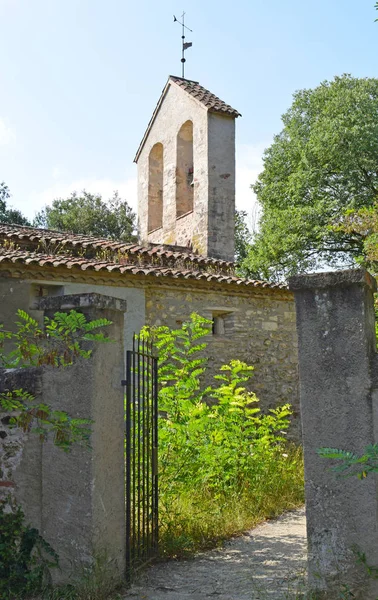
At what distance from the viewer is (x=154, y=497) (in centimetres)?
516

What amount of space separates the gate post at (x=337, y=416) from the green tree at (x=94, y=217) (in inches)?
922

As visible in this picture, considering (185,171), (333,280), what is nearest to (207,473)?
(333,280)

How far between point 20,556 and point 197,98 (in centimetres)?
1247

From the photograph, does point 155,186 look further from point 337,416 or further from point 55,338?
point 337,416

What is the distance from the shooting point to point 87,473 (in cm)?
427

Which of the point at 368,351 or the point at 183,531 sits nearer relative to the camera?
the point at 368,351

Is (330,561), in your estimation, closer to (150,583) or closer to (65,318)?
(150,583)

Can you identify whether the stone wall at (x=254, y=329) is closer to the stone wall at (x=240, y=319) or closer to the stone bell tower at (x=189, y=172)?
the stone wall at (x=240, y=319)

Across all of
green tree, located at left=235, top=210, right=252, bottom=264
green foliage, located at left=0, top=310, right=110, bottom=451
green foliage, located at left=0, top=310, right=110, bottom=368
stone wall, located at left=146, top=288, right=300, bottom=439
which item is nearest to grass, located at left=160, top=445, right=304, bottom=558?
green foliage, located at left=0, top=310, right=110, bottom=451

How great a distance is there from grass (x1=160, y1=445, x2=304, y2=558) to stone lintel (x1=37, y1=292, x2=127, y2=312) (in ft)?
7.06

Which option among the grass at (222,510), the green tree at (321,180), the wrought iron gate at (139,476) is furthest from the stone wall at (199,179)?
the wrought iron gate at (139,476)

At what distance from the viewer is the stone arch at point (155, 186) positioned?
1596 centimetres

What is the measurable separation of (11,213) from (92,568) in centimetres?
2509

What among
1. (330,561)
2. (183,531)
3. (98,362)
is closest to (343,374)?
(330,561)
